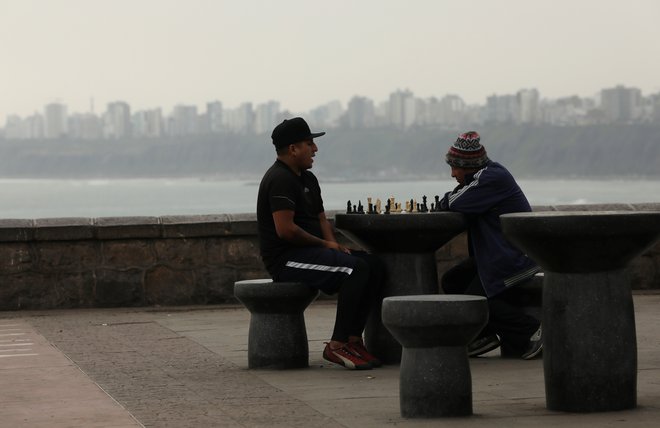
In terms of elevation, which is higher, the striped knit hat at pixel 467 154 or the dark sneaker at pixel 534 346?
the striped knit hat at pixel 467 154

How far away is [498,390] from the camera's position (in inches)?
289

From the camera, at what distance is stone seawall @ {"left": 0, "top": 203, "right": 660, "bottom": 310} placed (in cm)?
1268

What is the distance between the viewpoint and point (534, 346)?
865 centimetres

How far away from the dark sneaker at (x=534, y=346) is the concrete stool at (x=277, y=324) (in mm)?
1348

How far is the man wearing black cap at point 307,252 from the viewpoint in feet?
27.3

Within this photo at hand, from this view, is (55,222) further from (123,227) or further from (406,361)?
(406,361)

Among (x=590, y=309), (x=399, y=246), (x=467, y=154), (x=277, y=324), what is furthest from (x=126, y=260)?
(x=590, y=309)

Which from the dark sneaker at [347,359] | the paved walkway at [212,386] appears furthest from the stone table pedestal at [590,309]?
the dark sneaker at [347,359]

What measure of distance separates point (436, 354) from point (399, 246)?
6.84 ft

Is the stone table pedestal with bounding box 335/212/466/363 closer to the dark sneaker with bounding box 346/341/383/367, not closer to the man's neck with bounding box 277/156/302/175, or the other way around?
the dark sneaker with bounding box 346/341/383/367

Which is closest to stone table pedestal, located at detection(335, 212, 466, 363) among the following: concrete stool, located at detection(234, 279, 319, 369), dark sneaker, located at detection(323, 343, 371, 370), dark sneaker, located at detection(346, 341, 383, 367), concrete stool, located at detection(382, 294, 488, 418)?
dark sneaker, located at detection(346, 341, 383, 367)

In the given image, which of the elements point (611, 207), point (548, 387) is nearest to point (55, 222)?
point (611, 207)

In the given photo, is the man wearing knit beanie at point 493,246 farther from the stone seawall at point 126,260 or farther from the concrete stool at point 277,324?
the stone seawall at point 126,260

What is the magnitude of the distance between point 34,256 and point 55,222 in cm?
39
